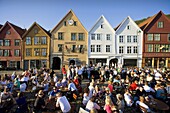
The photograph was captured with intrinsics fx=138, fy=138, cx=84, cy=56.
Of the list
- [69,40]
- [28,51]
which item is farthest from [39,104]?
[28,51]

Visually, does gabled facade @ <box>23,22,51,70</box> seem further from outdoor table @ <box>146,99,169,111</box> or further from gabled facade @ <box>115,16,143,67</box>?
outdoor table @ <box>146,99,169,111</box>

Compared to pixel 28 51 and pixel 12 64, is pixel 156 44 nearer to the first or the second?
pixel 28 51

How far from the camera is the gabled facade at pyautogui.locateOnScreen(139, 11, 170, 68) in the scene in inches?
1192

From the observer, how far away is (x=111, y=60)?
102 ft

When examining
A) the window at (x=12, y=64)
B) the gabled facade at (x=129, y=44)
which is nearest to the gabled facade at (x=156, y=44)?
the gabled facade at (x=129, y=44)

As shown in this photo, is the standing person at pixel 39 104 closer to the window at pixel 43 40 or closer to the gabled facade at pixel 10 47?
the window at pixel 43 40

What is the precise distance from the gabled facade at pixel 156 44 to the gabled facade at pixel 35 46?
21.6 metres

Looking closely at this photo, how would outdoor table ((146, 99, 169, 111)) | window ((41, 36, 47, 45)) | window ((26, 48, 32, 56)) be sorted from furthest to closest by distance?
window ((26, 48, 32, 56)) < window ((41, 36, 47, 45)) < outdoor table ((146, 99, 169, 111))

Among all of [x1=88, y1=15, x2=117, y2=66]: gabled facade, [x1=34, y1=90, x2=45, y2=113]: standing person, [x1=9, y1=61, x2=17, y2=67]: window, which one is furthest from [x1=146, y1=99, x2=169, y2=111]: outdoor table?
[x1=9, y1=61, x2=17, y2=67]: window

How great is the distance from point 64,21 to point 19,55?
1264 centimetres

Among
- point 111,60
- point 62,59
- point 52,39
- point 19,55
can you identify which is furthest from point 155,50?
point 19,55

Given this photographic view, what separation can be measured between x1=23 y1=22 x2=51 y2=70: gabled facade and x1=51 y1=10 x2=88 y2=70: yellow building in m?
1.85

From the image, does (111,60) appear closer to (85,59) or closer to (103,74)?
(85,59)

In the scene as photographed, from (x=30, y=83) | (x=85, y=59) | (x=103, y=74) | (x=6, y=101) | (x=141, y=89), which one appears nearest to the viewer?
(x=6, y=101)
